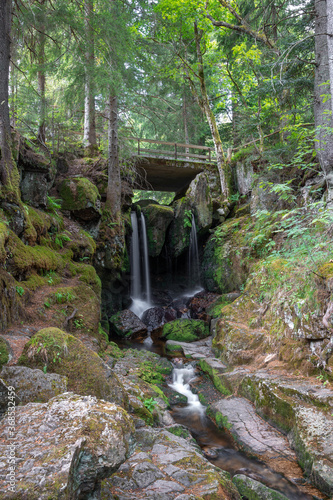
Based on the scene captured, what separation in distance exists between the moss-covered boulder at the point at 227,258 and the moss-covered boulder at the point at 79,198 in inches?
216

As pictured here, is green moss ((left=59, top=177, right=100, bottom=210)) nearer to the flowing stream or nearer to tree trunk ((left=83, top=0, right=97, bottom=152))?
tree trunk ((left=83, top=0, right=97, bottom=152))

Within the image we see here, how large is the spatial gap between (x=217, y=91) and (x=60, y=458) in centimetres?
2148

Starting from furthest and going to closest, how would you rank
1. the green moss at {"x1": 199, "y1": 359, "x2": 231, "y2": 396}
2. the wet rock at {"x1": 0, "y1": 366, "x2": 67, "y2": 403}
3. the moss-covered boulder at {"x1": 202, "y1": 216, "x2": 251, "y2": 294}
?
the moss-covered boulder at {"x1": 202, "y1": 216, "x2": 251, "y2": 294}, the green moss at {"x1": 199, "y1": 359, "x2": 231, "y2": 396}, the wet rock at {"x1": 0, "y1": 366, "x2": 67, "y2": 403}

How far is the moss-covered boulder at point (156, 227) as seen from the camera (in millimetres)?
14266

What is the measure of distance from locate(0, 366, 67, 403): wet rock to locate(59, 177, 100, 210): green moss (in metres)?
7.40

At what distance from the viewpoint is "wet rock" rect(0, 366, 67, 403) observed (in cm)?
261

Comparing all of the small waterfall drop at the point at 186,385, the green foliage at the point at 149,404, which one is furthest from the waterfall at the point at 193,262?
the green foliage at the point at 149,404

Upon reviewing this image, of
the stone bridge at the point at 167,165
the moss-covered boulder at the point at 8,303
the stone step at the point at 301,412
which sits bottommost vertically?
the stone step at the point at 301,412

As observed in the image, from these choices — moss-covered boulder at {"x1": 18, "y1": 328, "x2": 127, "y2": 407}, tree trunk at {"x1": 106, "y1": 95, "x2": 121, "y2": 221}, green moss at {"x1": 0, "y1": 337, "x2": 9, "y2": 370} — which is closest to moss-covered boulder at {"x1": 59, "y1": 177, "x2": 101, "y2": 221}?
tree trunk at {"x1": 106, "y1": 95, "x2": 121, "y2": 221}

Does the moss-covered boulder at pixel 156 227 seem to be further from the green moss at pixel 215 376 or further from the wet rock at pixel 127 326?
the green moss at pixel 215 376

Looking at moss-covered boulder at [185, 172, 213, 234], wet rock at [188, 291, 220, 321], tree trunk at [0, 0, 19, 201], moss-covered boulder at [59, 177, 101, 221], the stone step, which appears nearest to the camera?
the stone step

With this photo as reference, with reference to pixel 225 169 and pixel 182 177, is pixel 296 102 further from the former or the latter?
pixel 182 177

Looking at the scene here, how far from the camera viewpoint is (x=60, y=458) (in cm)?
169

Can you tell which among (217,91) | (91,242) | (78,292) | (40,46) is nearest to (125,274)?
(91,242)
